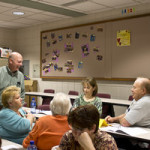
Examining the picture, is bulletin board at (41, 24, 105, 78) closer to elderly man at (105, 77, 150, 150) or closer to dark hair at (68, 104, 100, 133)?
elderly man at (105, 77, 150, 150)

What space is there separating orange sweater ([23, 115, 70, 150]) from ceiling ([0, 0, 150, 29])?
369cm

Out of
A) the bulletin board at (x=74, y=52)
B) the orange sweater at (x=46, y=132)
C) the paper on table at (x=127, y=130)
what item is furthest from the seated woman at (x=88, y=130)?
the bulletin board at (x=74, y=52)

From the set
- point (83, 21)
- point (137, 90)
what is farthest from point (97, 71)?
point (137, 90)

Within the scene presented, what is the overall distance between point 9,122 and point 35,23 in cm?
581

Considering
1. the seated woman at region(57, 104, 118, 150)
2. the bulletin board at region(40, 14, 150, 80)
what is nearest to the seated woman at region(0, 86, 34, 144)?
the seated woman at region(57, 104, 118, 150)

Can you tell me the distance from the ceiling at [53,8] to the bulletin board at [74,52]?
486mm

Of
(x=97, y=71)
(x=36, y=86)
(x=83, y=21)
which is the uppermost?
(x=83, y=21)

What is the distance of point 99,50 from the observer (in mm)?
6340

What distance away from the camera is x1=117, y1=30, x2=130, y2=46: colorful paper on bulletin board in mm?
5789

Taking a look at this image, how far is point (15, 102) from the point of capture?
2.77 m

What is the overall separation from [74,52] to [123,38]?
167 cm

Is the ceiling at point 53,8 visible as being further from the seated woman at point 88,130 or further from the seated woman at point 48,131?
the seated woman at point 88,130

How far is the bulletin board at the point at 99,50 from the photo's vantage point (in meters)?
5.60

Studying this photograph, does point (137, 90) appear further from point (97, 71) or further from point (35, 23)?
point (35, 23)
